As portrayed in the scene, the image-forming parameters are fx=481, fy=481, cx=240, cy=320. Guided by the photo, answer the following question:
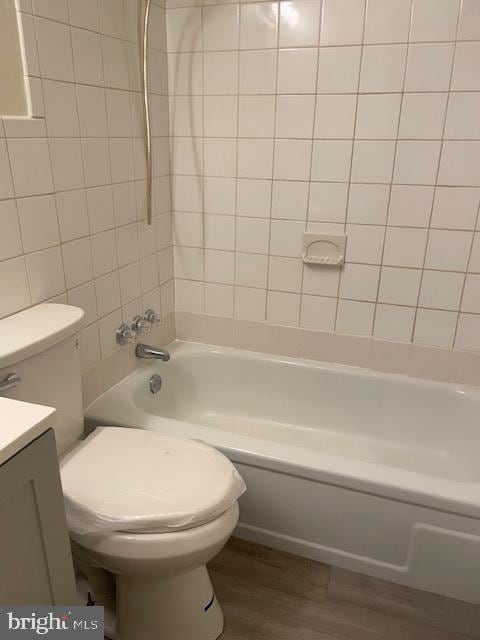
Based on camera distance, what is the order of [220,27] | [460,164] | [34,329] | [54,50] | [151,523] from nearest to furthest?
1. [151,523]
2. [34,329]
3. [54,50]
4. [460,164]
5. [220,27]

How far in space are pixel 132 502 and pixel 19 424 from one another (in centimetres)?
41

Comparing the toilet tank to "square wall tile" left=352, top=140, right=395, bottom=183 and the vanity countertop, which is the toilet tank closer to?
the vanity countertop

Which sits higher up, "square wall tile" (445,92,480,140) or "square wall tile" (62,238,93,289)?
"square wall tile" (445,92,480,140)

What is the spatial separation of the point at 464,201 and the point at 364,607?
4.44 feet

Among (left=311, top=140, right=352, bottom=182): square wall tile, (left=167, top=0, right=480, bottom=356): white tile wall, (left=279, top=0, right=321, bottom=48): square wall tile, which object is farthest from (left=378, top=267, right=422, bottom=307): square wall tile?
(left=279, top=0, right=321, bottom=48): square wall tile

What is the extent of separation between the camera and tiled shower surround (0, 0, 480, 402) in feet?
4.59

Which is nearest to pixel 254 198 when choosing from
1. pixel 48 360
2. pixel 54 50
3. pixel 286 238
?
pixel 286 238

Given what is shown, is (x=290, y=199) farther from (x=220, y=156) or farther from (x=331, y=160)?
(x=220, y=156)

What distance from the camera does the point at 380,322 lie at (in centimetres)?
190

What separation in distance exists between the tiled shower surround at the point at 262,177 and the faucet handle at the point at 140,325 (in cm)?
7

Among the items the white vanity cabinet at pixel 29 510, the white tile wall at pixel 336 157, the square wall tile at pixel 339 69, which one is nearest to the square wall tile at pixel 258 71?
the white tile wall at pixel 336 157

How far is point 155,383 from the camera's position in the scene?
1.92 meters

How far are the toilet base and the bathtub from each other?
34 cm

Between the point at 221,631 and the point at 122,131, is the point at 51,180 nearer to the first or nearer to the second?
the point at 122,131
